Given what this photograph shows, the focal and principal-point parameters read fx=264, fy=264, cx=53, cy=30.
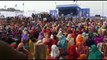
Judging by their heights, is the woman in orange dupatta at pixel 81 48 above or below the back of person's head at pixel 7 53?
below

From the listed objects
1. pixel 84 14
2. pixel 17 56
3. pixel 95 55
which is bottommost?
pixel 84 14

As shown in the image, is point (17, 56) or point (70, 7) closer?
point (17, 56)

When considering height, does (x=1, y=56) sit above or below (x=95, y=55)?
above

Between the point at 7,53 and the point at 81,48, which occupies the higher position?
the point at 7,53

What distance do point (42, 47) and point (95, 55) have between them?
13.5 ft

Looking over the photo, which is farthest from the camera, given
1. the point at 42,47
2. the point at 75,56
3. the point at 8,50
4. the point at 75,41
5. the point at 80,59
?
the point at 75,41

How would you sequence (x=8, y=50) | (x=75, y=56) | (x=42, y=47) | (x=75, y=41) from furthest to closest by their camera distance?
1. (x=75, y=41)
2. (x=75, y=56)
3. (x=42, y=47)
4. (x=8, y=50)

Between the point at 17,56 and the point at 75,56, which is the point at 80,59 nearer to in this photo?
the point at 75,56

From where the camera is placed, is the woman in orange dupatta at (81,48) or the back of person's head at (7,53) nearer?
the back of person's head at (7,53)

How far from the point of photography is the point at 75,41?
11.9 metres

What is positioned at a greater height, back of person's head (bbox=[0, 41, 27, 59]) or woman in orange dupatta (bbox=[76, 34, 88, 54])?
back of person's head (bbox=[0, 41, 27, 59])

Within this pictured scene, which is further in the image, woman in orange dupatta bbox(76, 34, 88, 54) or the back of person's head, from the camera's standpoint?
woman in orange dupatta bbox(76, 34, 88, 54)

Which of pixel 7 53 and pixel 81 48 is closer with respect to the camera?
pixel 7 53

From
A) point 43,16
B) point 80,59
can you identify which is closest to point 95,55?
point 80,59
